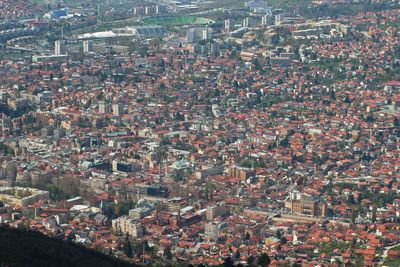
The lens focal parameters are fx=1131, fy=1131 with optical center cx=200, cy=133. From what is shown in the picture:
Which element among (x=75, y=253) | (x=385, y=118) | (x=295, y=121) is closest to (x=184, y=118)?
(x=295, y=121)

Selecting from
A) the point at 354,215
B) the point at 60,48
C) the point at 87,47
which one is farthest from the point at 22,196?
the point at 87,47

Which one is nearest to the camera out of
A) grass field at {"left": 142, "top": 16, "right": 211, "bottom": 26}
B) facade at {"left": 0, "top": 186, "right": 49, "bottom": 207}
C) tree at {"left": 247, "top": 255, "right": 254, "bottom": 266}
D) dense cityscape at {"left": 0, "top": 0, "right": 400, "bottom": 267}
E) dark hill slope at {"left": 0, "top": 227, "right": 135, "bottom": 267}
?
dark hill slope at {"left": 0, "top": 227, "right": 135, "bottom": 267}

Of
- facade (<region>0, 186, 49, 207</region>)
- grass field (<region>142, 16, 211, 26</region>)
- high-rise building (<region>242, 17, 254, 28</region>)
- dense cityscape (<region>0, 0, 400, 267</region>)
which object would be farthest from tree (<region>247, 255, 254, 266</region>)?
grass field (<region>142, 16, 211, 26</region>)

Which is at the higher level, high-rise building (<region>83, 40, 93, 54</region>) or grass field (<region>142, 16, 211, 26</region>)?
grass field (<region>142, 16, 211, 26</region>)

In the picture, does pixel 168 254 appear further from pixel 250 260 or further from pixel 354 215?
pixel 354 215

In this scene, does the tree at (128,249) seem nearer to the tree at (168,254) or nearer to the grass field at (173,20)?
the tree at (168,254)

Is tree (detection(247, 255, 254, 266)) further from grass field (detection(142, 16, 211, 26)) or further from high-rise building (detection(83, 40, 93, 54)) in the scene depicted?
grass field (detection(142, 16, 211, 26))

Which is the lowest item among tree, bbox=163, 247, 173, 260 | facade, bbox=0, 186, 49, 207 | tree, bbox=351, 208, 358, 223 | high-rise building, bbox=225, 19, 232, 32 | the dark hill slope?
tree, bbox=351, 208, 358, 223

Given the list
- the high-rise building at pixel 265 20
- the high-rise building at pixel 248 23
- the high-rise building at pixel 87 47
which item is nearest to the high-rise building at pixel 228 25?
the high-rise building at pixel 248 23

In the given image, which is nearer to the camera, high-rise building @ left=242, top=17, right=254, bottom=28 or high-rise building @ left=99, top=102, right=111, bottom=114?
high-rise building @ left=99, top=102, right=111, bottom=114
